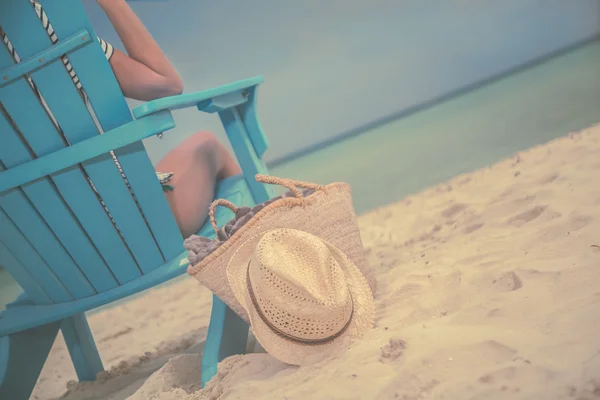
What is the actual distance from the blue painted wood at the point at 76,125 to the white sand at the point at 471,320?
34 cm

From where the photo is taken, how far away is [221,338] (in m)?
1.19

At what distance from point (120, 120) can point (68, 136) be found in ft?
0.42

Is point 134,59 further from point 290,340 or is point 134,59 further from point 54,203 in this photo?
point 290,340

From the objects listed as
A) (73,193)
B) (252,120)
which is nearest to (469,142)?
(252,120)

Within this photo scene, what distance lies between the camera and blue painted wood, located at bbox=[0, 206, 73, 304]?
4.01 ft

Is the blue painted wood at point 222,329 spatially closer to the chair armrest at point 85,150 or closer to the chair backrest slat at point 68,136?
the chair backrest slat at point 68,136

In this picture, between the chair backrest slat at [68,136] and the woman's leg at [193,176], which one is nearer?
the chair backrest slat at [68,136]

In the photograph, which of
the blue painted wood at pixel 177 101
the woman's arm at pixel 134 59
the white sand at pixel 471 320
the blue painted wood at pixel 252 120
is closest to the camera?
the white sand at pixel 471 320

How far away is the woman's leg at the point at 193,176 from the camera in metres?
1.31

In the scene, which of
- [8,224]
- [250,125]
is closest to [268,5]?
[250,125]

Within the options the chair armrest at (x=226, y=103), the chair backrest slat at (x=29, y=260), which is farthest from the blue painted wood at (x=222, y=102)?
the chair backrest slat at (x=29, y=260)

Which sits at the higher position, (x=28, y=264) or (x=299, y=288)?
(x=28, y=264)

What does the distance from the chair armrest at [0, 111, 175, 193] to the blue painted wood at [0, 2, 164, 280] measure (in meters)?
0.03

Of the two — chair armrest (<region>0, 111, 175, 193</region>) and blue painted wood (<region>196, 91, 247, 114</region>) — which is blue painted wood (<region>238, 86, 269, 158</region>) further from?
chair armrest (<region>0, 111, 175, 193</region>)
